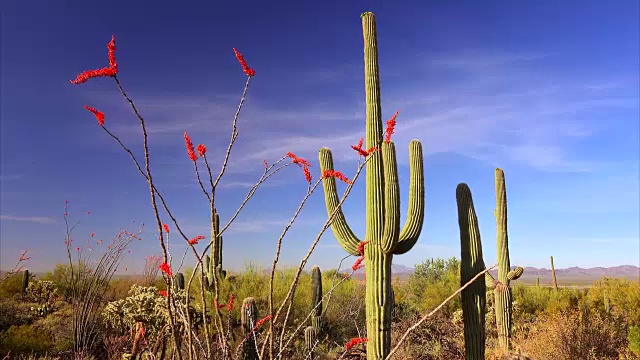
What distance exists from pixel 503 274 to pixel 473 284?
313 cm

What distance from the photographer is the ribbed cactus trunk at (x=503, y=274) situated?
8.67 meters

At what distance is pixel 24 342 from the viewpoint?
8.27 meters

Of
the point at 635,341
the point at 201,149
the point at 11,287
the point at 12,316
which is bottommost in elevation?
the point at 635,341

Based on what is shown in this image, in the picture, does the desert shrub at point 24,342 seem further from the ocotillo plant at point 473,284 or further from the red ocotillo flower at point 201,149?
the red ocotillo flower at point 201,149

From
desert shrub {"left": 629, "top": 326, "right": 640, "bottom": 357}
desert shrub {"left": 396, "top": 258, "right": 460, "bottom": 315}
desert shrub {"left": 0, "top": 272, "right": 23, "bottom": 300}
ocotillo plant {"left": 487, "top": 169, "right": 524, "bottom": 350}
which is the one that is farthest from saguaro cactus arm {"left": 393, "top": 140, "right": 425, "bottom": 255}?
desert shrub {"left": 0, "top": 272, "right": 23, "bottom": 300}

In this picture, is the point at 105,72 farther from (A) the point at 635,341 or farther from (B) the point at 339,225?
(A) the point at 635,341

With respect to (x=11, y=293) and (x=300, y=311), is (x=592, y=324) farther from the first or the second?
(x=11, y=293)

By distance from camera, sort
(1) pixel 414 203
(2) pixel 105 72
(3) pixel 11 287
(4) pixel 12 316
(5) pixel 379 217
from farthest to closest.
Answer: (3) pixel 11 287 → (4) pixel 12 316 → (1) pixel 414 203 → (5) pixel 379 217 → (2) pixel 105 72

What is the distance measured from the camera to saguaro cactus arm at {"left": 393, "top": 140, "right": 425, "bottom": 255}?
6844 millimetres

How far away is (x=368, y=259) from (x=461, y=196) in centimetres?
159

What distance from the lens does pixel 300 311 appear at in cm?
1186

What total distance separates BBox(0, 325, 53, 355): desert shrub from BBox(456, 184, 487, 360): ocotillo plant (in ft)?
23.0

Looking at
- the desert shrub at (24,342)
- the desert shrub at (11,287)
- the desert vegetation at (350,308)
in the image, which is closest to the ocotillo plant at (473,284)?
the desert vegetation at (350,308)

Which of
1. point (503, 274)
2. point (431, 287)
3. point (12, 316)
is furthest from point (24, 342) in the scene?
point (431, 287)
